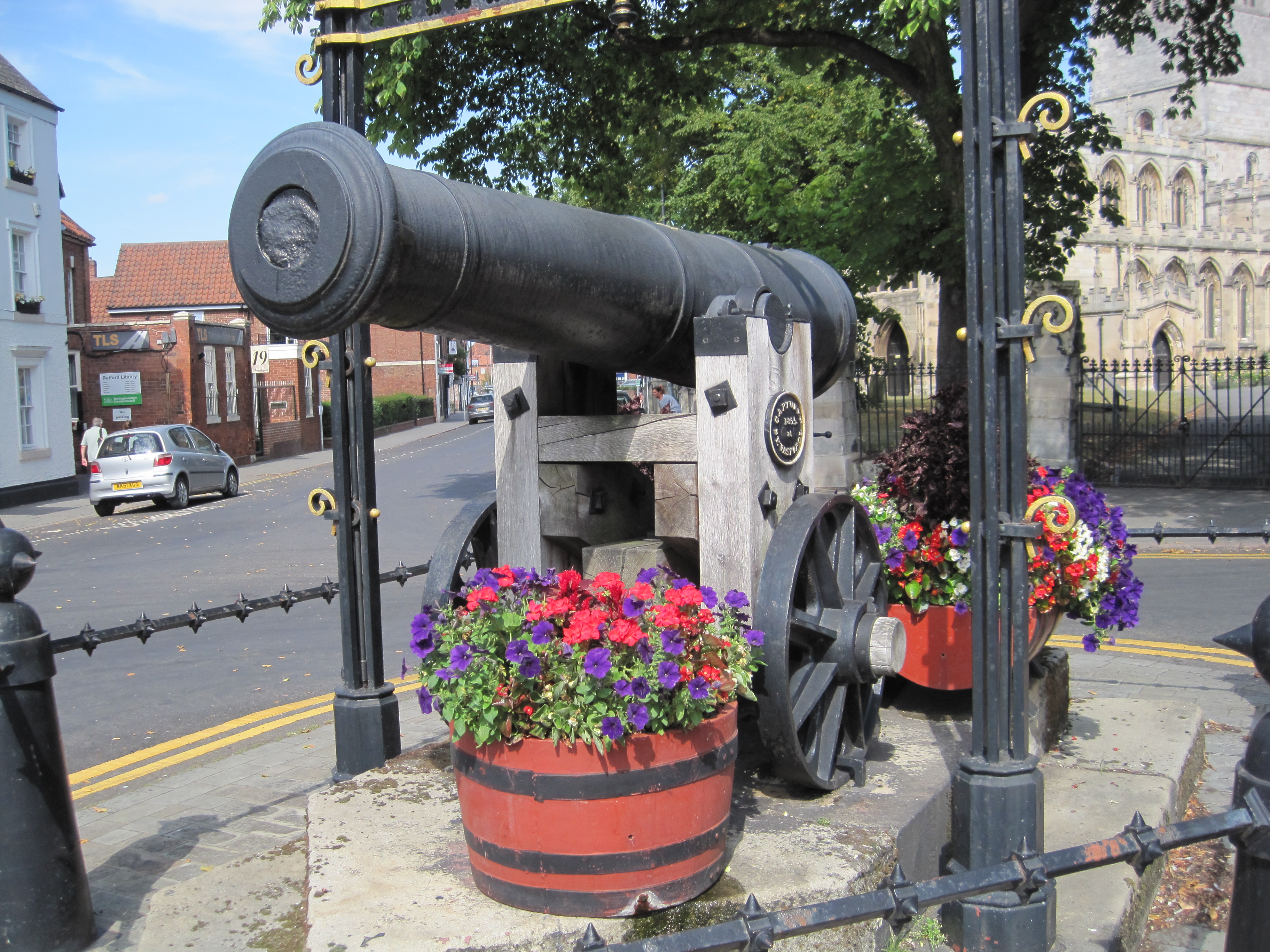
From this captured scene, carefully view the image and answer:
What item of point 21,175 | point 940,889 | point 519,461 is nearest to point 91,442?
point 21,175

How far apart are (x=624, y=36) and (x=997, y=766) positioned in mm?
3149

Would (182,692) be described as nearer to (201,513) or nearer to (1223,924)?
(1223,924)

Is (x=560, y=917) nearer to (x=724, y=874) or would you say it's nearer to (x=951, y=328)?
(x=724, y=874)

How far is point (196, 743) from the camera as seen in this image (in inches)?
239

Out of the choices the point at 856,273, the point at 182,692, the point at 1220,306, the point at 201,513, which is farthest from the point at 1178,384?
the point at 182,692

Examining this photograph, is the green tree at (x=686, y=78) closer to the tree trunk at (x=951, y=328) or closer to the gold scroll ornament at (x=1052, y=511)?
the tree trunk at (x=951, y=328)

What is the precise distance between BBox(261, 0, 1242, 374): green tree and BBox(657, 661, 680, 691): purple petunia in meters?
10.2

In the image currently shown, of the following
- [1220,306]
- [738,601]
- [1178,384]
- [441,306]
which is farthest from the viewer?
[1220,306]

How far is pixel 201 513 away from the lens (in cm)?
1938

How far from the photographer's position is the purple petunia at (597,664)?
9.05 ft

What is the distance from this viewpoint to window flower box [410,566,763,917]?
9.28ft

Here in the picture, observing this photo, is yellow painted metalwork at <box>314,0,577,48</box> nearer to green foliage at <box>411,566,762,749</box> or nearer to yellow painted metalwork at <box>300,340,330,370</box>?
yellow painted metalwork at <box>300,340,330,370</box>

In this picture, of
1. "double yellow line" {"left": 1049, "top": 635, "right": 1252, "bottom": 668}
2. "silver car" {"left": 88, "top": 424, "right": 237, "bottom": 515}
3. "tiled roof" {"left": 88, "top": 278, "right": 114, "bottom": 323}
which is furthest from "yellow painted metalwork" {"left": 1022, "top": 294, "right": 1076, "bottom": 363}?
"tiled roof" {"left": 88, "top": 278, "right": 114, "bottom": 323}

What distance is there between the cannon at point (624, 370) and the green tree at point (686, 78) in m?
8.39
